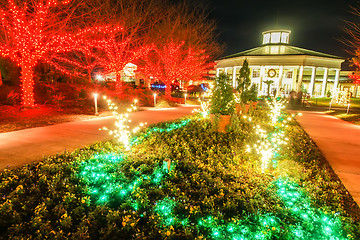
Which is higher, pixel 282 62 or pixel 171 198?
pixel 282 62

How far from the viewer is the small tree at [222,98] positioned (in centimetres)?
820

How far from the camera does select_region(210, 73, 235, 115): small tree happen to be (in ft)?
26.9

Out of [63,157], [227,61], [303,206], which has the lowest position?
[303,206]

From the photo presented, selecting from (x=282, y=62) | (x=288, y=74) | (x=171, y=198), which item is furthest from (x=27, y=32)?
(x=288, y=74)

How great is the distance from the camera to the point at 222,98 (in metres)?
8.21

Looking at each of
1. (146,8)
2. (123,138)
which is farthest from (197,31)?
(123,138)

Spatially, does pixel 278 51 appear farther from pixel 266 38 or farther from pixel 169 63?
pixel 169 63

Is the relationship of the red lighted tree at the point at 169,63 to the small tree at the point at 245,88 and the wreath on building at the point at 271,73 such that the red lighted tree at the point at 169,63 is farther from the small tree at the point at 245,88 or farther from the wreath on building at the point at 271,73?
the wreath on building at the point at 271,73

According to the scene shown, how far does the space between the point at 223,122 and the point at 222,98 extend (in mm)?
945

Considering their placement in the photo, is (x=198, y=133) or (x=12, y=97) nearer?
(x=198, y=133)

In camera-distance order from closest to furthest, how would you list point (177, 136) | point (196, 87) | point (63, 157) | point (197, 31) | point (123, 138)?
point (63, 157), point (123, 138), point (177, 136), point (197, 31), point (196, 87)

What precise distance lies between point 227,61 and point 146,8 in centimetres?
2875

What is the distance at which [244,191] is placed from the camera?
4066 millimetres

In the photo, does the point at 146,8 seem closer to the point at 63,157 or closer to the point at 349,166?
the point at 63,157
